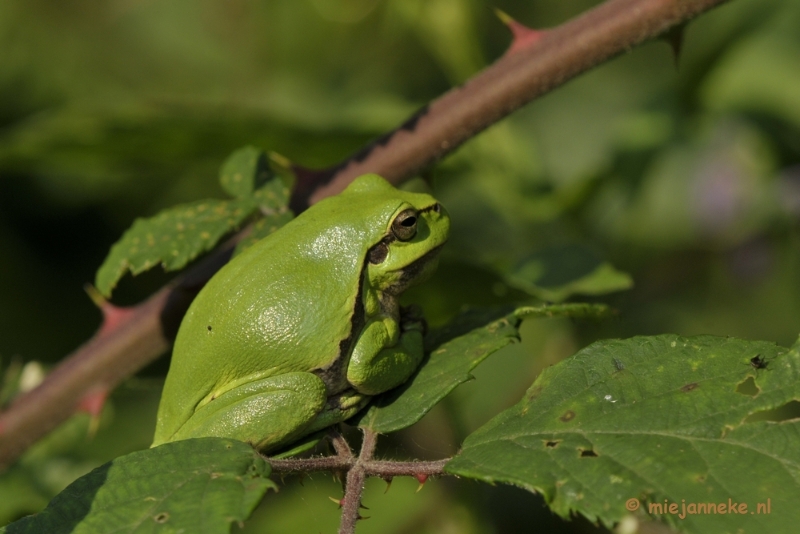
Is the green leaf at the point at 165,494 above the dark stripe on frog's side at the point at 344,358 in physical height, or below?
above

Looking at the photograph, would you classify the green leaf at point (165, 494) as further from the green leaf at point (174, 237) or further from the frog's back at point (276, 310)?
the green leaf at point (174, 237)

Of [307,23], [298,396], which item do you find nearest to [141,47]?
[307,23]

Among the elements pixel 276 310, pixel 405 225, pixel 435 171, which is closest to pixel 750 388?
pixel 435 171

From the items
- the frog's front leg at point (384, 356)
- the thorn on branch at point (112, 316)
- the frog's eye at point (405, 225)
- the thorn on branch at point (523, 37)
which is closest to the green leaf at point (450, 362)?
the frog's front leg at point (384, 356)

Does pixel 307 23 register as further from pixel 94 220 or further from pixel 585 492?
pixel 585 492

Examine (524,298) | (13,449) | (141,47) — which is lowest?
(524,298)

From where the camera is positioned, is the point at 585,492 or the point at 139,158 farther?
the point at 139,158

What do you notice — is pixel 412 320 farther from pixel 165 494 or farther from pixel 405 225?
pixel 165 494

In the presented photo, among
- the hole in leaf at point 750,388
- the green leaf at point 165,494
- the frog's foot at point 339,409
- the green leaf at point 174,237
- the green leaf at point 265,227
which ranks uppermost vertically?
the green leaf at point 174,237
